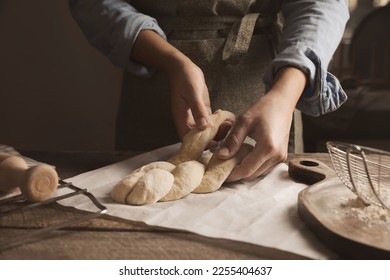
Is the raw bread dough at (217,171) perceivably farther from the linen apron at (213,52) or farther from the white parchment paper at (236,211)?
the linen apron at (213,52)

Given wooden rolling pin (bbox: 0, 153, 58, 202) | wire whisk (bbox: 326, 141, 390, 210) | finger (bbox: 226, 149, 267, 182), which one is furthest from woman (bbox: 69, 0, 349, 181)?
wooden rolling pin (bbox: 0, 153, 58, 202)

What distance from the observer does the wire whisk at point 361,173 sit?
604 millimetres

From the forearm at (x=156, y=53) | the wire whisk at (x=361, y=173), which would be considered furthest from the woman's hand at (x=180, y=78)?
the wire whisk at (x=361, y=173)

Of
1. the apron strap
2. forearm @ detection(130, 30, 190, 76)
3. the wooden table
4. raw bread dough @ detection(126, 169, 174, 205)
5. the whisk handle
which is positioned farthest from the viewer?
the apron strap

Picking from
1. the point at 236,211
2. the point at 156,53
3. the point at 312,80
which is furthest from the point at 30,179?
the point at 312,80

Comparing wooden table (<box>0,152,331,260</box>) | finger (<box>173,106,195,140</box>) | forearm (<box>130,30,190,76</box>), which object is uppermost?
forearm (<box>130,30,190,76</box>)

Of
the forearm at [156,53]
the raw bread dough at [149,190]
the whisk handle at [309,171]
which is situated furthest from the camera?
the forearm at [156,53]

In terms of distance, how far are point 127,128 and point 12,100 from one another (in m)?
0.82

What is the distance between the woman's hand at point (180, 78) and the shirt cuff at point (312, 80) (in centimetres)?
14

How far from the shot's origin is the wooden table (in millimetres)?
526

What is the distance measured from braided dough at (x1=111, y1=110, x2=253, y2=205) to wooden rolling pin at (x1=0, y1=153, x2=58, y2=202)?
0.10m

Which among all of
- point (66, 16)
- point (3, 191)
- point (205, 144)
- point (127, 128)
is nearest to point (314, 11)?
point (205, 144)

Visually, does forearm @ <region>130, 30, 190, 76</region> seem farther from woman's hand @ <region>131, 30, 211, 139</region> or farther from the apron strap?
the apron strap

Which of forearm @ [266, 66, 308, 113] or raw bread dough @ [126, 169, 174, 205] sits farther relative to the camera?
forearm @ [266, 66, 308, 113]
